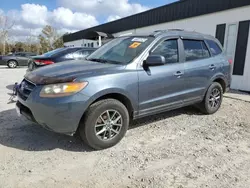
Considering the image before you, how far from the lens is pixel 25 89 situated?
3521 millimetres

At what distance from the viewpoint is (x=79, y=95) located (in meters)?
3.18

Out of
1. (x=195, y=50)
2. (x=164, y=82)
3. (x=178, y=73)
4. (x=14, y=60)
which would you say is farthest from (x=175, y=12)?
(x=14, y=60)

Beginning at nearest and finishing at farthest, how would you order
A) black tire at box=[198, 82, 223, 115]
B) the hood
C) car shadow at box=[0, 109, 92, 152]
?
1. the hood
2. car shadow at box=[0, 109, 92, 152]
3. black tire at box=[198, 82, 223, 115]

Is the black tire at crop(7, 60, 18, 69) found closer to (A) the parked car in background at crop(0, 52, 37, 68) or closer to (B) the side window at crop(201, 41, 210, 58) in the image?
(A) the parked car in background at crop(0, 52, 37, 68)

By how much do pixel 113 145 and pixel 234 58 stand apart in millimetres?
6925

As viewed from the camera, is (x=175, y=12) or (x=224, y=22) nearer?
(x=224, y=22)

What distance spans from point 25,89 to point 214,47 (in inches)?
161

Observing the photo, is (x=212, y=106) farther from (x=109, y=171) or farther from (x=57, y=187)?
(x=57, y=187)

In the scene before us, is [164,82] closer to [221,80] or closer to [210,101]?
[210,101]

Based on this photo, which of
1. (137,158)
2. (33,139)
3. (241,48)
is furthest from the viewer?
(241,48)

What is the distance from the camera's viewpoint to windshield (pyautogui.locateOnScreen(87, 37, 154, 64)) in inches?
156

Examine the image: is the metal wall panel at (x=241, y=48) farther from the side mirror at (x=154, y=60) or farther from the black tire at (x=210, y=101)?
the side mirror at (x=154, y=60)

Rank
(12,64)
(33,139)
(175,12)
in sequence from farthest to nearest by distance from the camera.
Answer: (12,64), (175,12), (33,139)

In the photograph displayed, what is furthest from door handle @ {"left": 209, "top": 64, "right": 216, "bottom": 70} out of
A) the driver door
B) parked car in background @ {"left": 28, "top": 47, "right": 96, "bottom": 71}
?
parked car in background @ {"left": 28, "top": 47, "right": 96, "bottom": 71}
